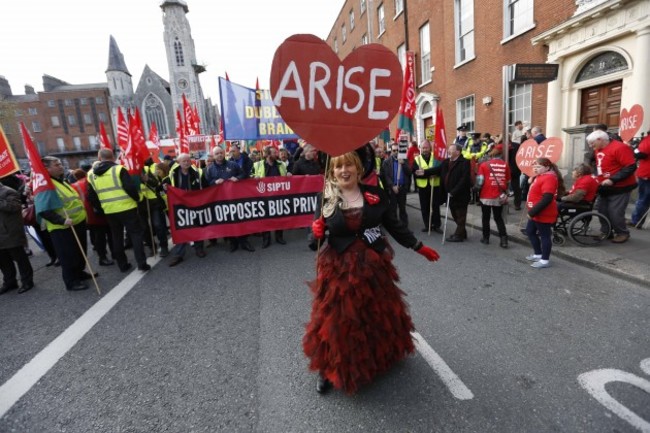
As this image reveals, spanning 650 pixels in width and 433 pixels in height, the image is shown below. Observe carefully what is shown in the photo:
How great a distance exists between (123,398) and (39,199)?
3381 millimetres

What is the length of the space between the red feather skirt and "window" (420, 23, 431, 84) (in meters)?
17.1

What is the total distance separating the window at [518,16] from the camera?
10.6m

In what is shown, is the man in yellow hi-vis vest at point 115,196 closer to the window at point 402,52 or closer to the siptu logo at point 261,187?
the siptu logo at point 261,187

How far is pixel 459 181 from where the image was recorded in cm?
640

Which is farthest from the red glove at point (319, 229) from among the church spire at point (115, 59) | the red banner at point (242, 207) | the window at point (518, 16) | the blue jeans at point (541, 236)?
the church spire at point (115, 59)

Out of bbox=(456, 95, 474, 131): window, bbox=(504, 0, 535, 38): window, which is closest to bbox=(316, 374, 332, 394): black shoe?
bbox=(504, 0, 535, 38): window

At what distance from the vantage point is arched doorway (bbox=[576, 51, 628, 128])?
8516 millimetres

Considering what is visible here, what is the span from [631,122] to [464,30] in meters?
9.67

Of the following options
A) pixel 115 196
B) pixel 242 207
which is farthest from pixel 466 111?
pixel 115 196

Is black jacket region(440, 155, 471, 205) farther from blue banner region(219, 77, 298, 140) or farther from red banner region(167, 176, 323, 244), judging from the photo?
blue banner region(219, 77, 298, 140)

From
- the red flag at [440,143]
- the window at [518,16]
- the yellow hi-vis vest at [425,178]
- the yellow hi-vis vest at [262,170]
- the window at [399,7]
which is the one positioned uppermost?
the window at [399,7]

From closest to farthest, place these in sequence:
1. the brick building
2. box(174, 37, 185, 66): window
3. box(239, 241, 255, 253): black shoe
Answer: box(239, 241, 255, 253): black shoe
box(174, 37, 185, 66): window
the brick building

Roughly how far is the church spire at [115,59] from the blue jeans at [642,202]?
73.1 metres

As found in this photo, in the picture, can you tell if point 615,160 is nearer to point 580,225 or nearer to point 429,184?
point 580,225
